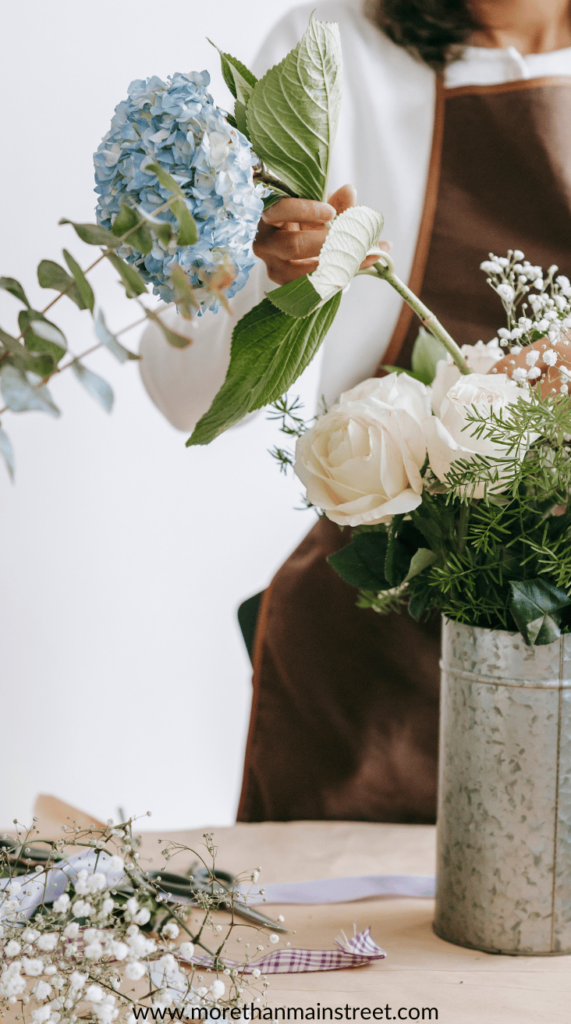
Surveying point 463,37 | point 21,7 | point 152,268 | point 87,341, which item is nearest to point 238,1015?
point 152,268

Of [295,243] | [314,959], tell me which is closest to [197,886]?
[314,959]

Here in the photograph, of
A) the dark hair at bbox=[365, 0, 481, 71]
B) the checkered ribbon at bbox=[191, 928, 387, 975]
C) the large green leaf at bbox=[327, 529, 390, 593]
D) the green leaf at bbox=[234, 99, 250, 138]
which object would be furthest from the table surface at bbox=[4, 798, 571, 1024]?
the dark hair at bbox=[365, 0, 481, 71]

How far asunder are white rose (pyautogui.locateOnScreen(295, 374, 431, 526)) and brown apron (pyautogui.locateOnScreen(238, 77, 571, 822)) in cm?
37

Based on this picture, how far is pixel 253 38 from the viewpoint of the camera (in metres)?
1.05

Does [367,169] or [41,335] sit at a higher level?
[367,169]

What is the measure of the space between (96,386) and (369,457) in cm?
23

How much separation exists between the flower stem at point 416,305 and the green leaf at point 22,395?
0.88 ft

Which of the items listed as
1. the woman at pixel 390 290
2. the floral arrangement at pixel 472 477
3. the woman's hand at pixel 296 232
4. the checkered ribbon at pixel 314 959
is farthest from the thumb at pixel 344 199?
the checkered ribbon at pixel 314 959

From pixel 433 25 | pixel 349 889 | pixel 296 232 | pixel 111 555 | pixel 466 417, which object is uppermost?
pixel 433 25

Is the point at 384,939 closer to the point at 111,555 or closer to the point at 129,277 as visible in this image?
the point at 129,277

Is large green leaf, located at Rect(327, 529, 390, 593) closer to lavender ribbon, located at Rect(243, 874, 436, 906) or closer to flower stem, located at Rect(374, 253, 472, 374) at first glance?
flower stem, located at Rect(374, 253, 472, 374)

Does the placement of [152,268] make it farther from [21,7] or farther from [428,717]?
[21,7]

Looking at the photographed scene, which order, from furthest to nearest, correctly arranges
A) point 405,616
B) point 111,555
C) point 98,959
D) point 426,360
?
1. point 111,555
2. point 405,616
3. point 426,360
4. point 98,959

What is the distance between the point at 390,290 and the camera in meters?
0.94
